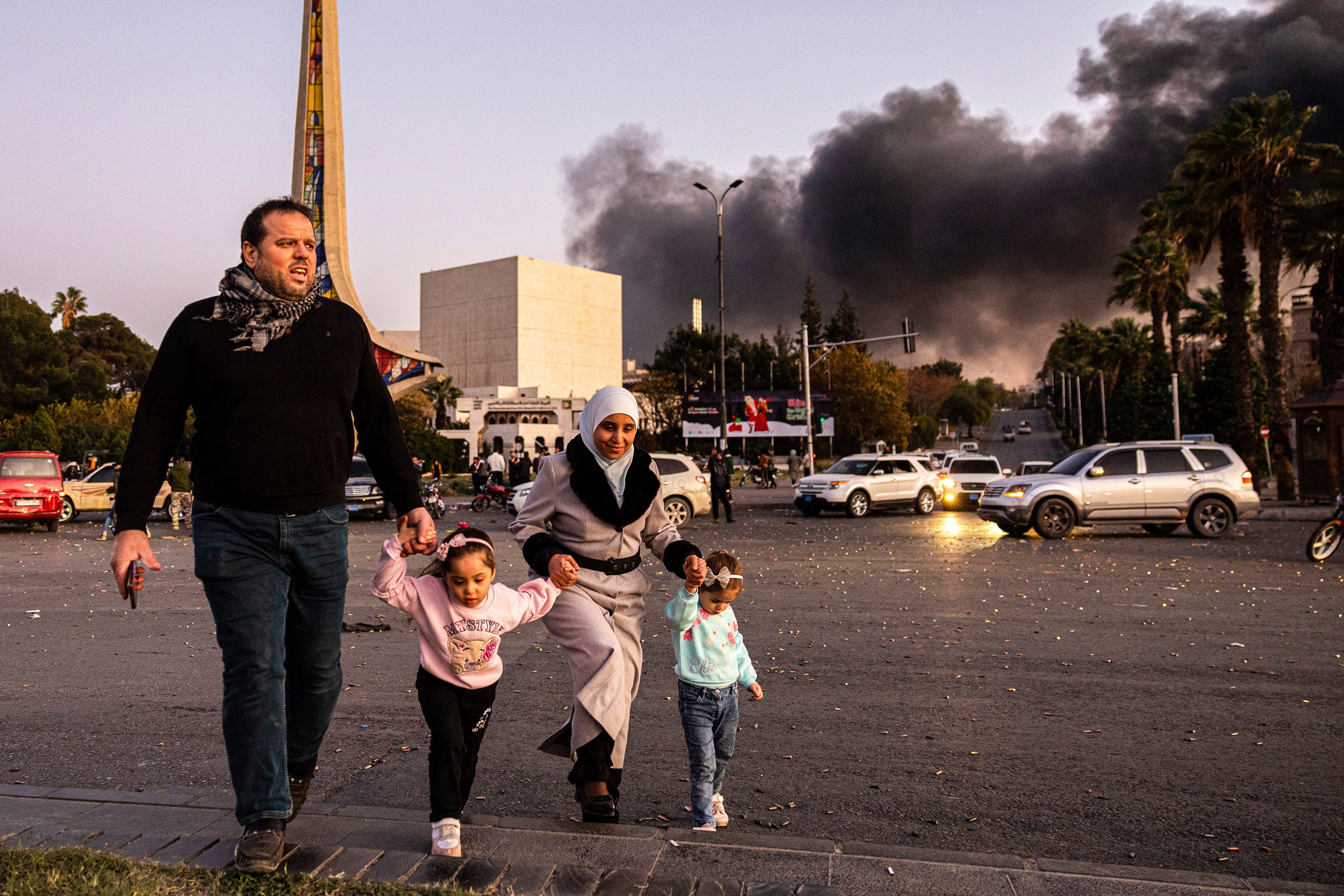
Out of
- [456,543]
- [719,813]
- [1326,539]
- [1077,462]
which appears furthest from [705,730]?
[1077,462]

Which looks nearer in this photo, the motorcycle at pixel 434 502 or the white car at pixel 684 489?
the white car at pixel 684 489

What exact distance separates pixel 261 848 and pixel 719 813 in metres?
1.63

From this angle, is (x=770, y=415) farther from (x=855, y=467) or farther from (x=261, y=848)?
(x=261, y=848)

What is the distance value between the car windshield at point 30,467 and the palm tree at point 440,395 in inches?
3056

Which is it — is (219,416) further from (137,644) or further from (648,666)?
(137,644)

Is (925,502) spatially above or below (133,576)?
below

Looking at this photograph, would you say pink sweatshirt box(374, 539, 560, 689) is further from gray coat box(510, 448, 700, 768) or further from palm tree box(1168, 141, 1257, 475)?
palm tree box(1168, 141, 1257, 475)

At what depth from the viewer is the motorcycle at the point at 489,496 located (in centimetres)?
2844

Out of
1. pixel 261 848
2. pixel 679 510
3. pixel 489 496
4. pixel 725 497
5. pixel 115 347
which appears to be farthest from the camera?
pixel 115 347

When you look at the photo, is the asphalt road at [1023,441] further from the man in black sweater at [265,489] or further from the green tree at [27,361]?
the man in black sweater at [265,489]

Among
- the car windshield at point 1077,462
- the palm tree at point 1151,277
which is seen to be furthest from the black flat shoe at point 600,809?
the palm tree at point 1151,277

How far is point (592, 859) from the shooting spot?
3227 mm

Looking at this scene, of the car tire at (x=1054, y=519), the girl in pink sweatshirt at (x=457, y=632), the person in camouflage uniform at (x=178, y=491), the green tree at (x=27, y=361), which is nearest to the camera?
the girl in pink sweatshirt at (x=457, y=632)

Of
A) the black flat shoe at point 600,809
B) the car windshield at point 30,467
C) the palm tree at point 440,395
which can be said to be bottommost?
the black flat shoe at point 600,809
